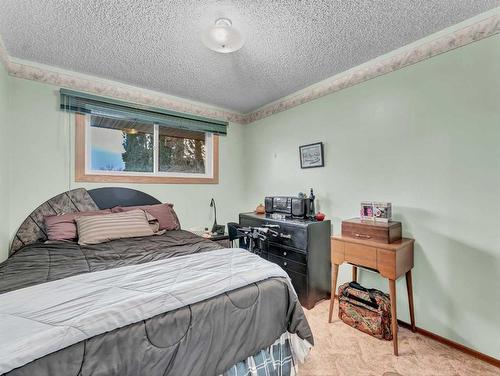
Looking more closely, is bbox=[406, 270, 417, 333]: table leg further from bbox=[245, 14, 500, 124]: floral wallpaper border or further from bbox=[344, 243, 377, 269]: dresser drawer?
bbox=[245, 14, 500, 124]: floral wallpaper border

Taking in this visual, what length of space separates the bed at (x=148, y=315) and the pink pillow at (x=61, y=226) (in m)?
0.32

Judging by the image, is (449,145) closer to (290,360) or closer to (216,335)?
(290,360)

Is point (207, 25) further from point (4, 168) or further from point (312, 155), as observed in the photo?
point (4, 168)

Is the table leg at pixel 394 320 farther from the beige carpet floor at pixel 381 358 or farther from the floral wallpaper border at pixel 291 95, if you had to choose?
the floral wallpaper border at pixel 291 95

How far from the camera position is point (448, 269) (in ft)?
6.08

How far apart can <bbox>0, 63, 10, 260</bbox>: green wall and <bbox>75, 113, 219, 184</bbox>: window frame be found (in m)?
0.53

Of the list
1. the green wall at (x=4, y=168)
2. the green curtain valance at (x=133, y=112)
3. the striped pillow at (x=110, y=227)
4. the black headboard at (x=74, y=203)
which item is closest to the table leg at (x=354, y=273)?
the striped pillow at (x=110, y=227)

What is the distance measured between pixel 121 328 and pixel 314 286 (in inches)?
76.8

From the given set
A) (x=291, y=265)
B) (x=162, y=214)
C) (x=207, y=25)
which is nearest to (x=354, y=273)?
(x=291, y=265)

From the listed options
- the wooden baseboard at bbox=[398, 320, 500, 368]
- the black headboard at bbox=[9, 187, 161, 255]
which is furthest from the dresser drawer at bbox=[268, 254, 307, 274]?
the black headboard at bbox=[9, 187, 161, 255]

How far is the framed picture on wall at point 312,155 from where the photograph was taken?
2.77 meters

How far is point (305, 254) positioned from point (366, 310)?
67 centimetres

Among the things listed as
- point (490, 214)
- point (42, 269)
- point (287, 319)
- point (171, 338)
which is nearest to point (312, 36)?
point (490, 214)

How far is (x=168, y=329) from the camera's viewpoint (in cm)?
98
